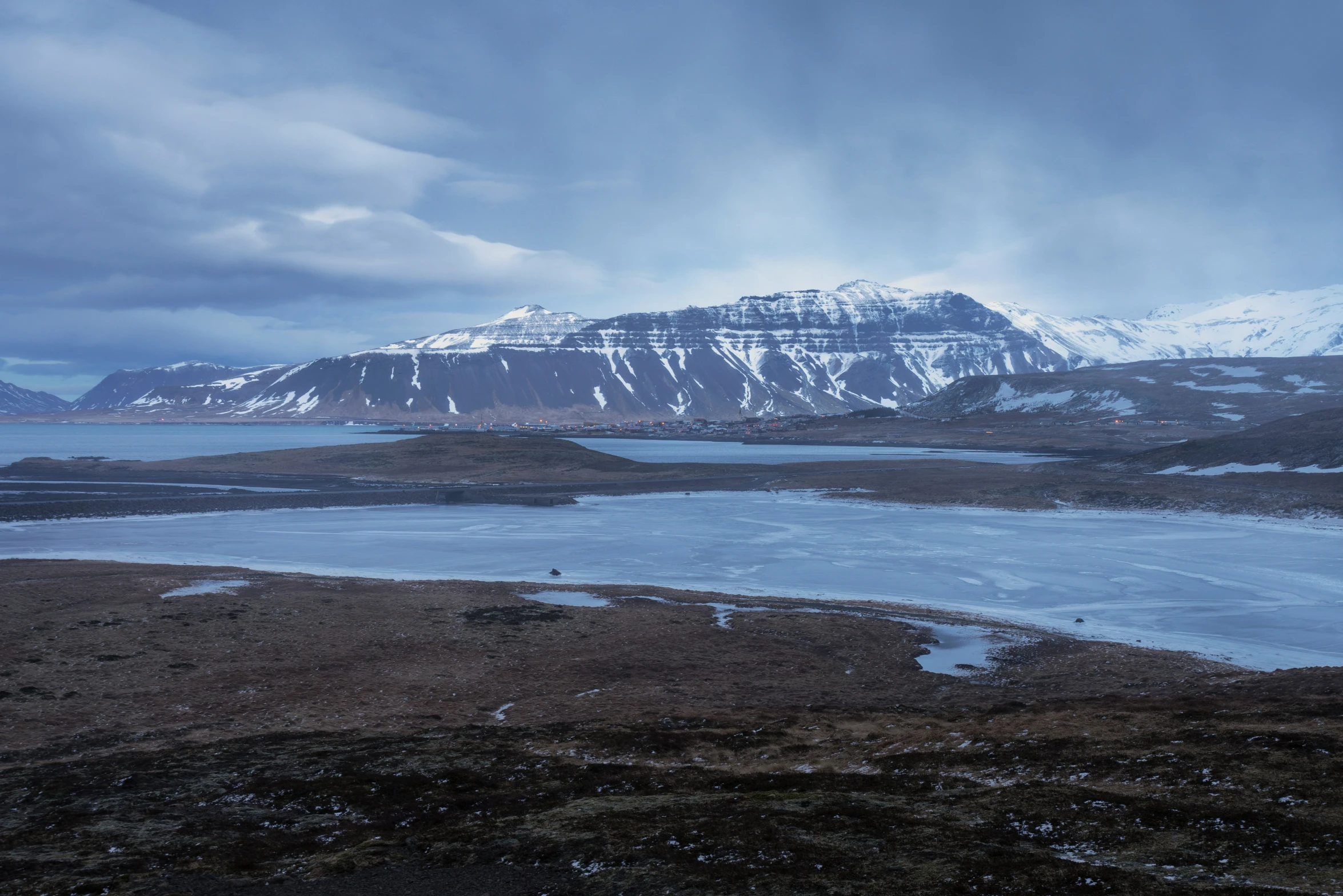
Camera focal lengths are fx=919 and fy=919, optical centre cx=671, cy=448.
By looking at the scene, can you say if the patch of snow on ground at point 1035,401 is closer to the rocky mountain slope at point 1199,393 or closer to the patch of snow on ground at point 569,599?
the rocky mountain slope at point 1199,393

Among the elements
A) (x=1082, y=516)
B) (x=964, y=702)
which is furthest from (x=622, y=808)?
(x=1082, y=516)

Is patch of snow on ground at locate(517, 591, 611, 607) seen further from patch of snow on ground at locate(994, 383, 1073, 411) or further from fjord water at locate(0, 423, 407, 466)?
patch of snow on ground at locate(994, 383, 1073, 411)

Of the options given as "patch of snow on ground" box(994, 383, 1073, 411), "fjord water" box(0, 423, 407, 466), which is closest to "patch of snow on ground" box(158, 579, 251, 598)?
"fjord water" box(0, 423, 407, 466)

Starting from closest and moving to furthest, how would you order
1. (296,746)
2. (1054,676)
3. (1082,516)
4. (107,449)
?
(296,746) < (1054,676) < (1082,516) < (107,449)

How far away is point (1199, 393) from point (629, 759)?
187131 mm

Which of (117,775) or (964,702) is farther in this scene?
(964,702)

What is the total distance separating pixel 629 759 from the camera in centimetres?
1491

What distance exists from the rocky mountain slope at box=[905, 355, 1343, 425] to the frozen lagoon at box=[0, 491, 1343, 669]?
119 metres

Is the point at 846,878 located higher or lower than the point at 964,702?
higher

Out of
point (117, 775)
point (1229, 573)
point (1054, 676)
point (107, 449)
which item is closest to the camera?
point (117, 775)

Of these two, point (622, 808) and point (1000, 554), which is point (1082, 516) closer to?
point (1000, 554)

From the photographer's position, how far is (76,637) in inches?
894

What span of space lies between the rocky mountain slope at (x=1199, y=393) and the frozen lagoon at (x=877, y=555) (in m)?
119

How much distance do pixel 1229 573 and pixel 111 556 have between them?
45.1m
